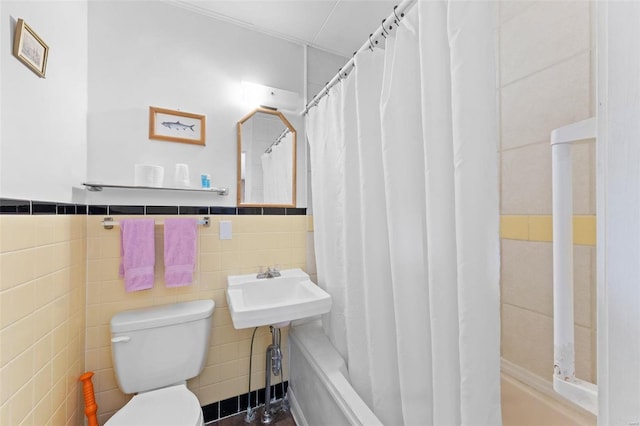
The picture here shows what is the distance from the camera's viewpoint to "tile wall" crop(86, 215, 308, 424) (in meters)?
1.37

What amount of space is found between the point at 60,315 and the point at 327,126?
4.96 ft

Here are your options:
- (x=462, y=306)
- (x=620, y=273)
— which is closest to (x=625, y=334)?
(x=620, y=273)

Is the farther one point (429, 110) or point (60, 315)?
point (60, 315)

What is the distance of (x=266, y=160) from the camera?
1776mm

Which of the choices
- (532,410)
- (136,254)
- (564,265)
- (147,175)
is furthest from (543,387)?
(147,175)

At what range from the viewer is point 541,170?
3.88 feet

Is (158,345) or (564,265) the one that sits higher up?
(564,265)

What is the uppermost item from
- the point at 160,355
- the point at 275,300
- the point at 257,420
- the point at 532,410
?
the point at 275,300

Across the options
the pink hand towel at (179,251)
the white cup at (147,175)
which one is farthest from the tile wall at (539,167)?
the white cup at (147,175)

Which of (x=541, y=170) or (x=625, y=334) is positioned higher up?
(x=541, y=170)

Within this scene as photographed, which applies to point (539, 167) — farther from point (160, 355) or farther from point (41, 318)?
point (41, 318)

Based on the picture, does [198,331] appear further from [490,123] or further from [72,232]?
[490,123]

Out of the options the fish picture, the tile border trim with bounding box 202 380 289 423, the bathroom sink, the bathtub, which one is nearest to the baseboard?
the bathtub

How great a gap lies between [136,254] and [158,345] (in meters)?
0.46
